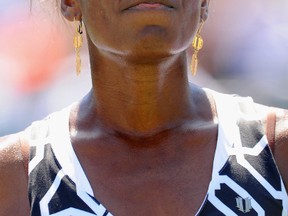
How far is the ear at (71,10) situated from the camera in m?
2.79

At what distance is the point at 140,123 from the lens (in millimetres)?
2688

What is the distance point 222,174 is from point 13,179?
2.04 feet

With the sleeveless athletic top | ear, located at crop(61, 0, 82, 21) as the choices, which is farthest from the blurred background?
the sleeveless athletic top

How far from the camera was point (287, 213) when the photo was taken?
2350mm

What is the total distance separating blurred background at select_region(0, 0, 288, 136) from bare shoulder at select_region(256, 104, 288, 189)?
3055 mm

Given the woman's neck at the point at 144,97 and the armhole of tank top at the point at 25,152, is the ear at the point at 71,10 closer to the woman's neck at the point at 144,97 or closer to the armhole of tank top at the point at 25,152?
the woman's neck at the point at 144,97

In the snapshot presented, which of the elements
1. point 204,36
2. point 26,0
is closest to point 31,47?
point 26,0

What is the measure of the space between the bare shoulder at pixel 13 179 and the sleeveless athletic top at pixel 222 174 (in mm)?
30

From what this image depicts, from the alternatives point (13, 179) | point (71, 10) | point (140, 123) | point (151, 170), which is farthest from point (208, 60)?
point (13, 179)

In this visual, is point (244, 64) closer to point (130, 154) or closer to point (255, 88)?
point (255, 88)

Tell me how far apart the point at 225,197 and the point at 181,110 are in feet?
1.28

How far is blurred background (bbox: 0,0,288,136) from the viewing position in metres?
5.58

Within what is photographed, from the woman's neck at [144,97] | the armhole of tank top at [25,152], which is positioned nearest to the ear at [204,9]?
the woman's neck at [144,97]

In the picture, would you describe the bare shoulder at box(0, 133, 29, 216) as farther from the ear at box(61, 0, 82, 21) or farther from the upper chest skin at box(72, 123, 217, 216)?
the ear at box(61, 0, 82, 21)
